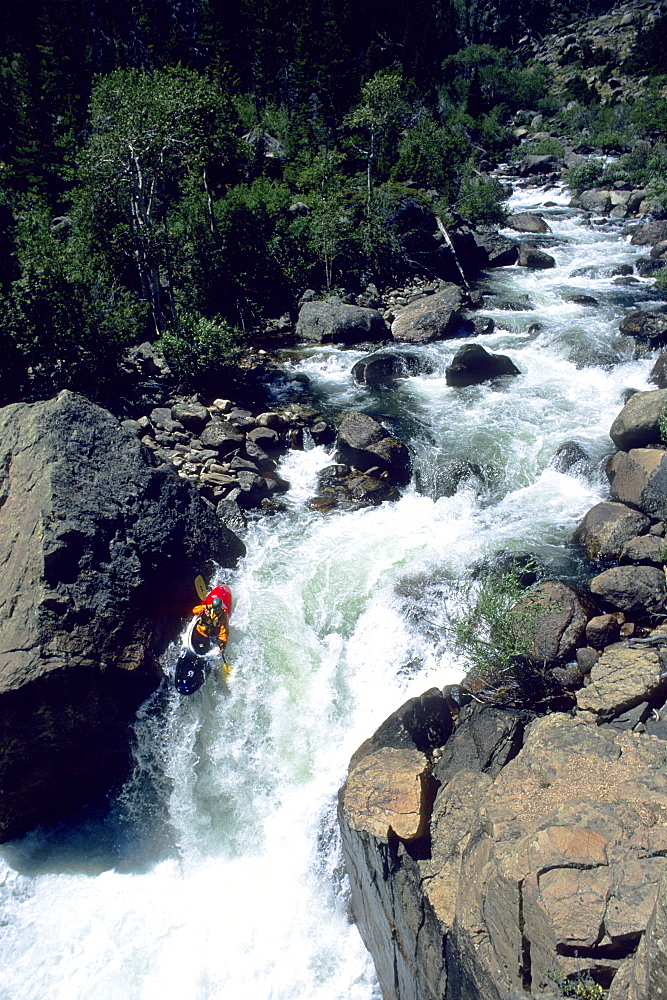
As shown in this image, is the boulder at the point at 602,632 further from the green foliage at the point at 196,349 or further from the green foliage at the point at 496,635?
the green foliage at the point at 196,349

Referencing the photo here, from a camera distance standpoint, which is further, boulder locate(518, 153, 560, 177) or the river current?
boulder locate(518, 153, 560, 177)

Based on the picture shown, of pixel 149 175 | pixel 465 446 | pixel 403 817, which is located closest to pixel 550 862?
pixel 403 817

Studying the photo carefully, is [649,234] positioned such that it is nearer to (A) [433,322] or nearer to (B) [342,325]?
(A) [433,322]

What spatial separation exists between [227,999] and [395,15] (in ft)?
286

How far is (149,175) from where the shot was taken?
67.6ft

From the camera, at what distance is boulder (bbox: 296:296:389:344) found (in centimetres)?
2408

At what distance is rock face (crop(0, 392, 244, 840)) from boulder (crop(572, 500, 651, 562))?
844 centimetres

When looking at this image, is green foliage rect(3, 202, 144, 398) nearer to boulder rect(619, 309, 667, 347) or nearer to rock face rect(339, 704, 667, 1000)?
rock face rect(339, 704, 667, 1000)

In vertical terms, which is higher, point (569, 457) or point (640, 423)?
point (640, 423)

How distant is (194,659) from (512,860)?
7.29 meters

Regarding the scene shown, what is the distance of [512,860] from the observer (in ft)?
20.5

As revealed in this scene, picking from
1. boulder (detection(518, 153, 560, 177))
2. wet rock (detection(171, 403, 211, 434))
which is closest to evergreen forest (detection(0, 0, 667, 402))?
wet rock (detection(171, 403, 211, 434))

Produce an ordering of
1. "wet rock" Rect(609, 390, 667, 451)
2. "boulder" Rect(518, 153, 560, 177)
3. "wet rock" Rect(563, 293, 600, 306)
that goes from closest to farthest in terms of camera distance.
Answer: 1. "wet rock" Rect(609, 390, 667, 451)
2. "wet rock" Rect(563, 293, 600, 306)
3. "boulder" Rect(518, 153, 560, 177)

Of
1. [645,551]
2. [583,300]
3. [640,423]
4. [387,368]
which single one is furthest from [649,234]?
[645,551]
